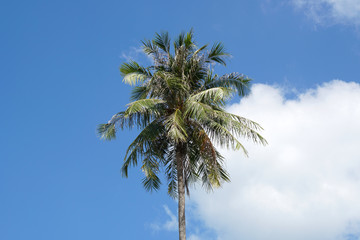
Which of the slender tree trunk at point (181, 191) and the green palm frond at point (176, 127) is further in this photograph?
the slender tree trunk at point (181, 191)

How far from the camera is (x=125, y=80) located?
1938 cm

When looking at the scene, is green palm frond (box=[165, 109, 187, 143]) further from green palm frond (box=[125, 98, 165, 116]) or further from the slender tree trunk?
green palm frond (box=[125, 98, 165, 116])

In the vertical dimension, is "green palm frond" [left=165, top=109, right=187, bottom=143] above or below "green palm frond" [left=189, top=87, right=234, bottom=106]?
below

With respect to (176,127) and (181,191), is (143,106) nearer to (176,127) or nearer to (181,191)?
(176,127)

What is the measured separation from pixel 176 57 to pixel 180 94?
1.74 metres

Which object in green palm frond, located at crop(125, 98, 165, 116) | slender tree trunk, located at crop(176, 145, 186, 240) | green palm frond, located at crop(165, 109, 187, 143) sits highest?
green palm frond, located at crop(125, 98, 165, 116)

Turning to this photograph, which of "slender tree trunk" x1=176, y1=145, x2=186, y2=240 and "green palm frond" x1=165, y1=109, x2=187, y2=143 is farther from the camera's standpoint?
"slender tree trunk" x1=176, y1=145, x2=186, y2=240

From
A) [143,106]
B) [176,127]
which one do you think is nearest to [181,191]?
[176,127]

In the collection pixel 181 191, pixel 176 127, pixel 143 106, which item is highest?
pixel 143 106

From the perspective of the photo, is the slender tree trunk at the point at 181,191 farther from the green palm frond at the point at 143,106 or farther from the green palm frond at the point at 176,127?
the green palm frond at the point at 143,106

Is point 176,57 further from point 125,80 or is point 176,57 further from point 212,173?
point 212,173

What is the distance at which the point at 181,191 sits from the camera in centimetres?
1775

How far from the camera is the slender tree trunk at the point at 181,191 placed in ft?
56.0

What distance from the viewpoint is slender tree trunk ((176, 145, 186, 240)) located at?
1706 centimetres
